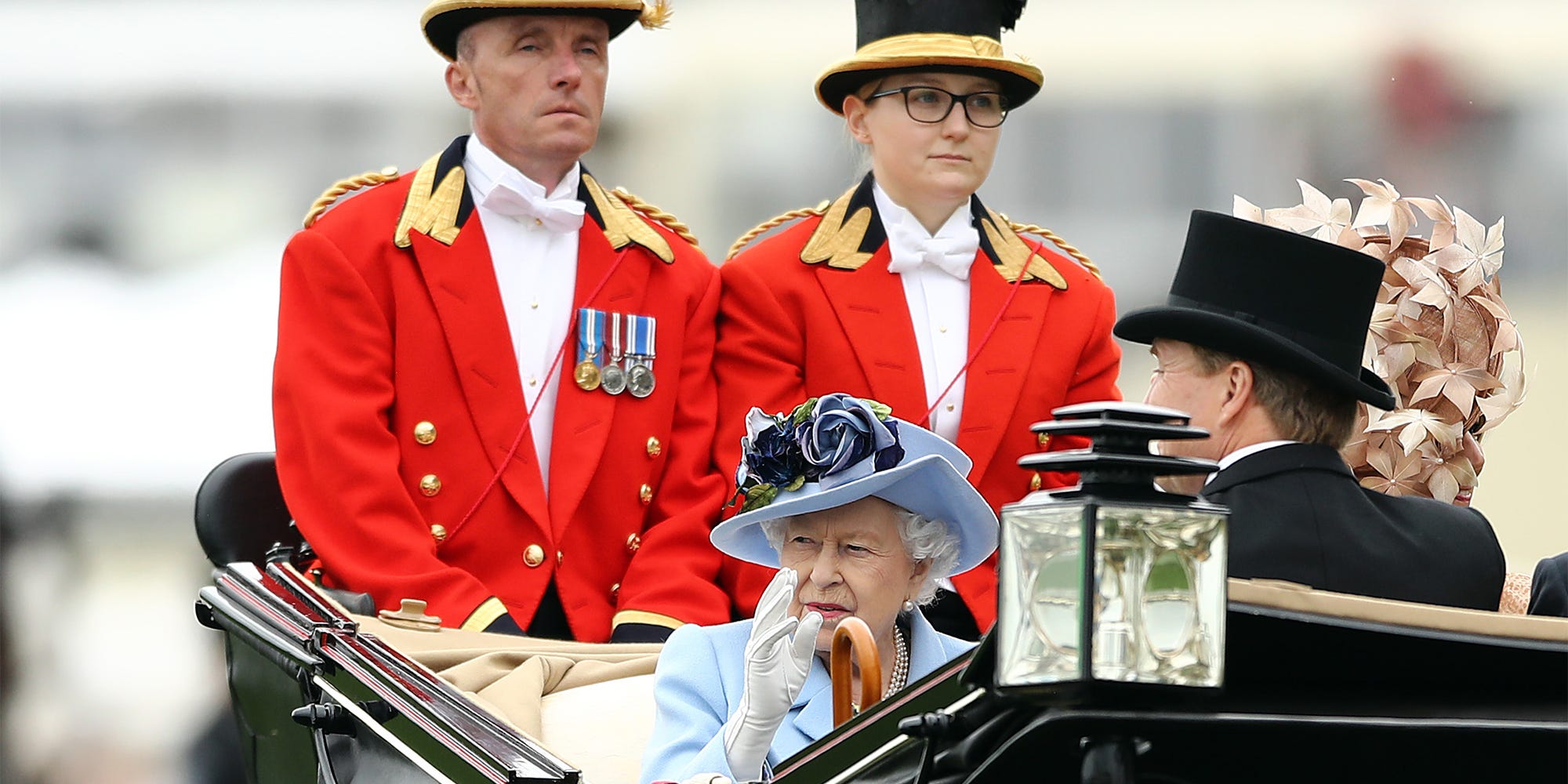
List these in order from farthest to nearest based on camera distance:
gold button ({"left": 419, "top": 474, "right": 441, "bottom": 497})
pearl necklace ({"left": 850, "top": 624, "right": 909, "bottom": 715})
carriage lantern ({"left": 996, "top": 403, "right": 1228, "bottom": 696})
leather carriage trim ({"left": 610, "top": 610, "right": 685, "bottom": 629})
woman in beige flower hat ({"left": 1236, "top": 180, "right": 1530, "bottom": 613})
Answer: gold button ({"left": 419, "top": 474, "right": 441, "bottom": 497}) < leather carriage trim ({"left": 610, "top": 610, "right": 685, "bottom": 629}) < woman in beige flower hat ({"left": 1236, "top": 180, "right": 1530, "bottom": 613}) < pearl necklace ({"left": 850, "top": 624, "right": 909, "bottom": 715}) < carriage lantern ({"left": 996, "top": 403, "right": 1228, "bottom": 696})

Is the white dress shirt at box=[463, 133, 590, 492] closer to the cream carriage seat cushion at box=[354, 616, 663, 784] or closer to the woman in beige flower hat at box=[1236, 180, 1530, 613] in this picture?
the cream carriage seat cushion at box=[354, 616, 663, 784]

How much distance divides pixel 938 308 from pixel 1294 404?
1.43 m

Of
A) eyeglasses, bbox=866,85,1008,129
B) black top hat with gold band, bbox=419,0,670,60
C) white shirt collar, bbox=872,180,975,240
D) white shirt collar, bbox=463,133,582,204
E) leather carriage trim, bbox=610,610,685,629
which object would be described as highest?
black top hat with gold band, bbox=419,0,670,60

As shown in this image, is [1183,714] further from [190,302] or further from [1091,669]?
[190,302]

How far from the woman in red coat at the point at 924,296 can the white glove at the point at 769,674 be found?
1443mm

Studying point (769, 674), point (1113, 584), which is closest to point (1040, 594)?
point (1113, 584)

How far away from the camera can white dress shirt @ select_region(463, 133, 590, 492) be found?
13.7 feet

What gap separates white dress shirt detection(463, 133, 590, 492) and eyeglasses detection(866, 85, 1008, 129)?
665 mm

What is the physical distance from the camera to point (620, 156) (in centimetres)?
918

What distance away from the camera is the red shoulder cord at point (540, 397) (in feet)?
13.4

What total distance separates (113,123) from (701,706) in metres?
7.43

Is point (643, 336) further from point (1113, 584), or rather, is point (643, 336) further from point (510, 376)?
point (1113, 584)

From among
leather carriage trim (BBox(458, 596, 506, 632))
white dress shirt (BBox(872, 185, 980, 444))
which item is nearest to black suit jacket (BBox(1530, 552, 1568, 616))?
white dress shirt (BBox(872, 185, 980, 444))

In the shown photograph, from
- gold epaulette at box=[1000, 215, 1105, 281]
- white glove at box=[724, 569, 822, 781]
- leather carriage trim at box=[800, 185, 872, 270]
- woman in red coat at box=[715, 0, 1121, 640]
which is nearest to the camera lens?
white glove at box=[724, 569, 822, 781]
